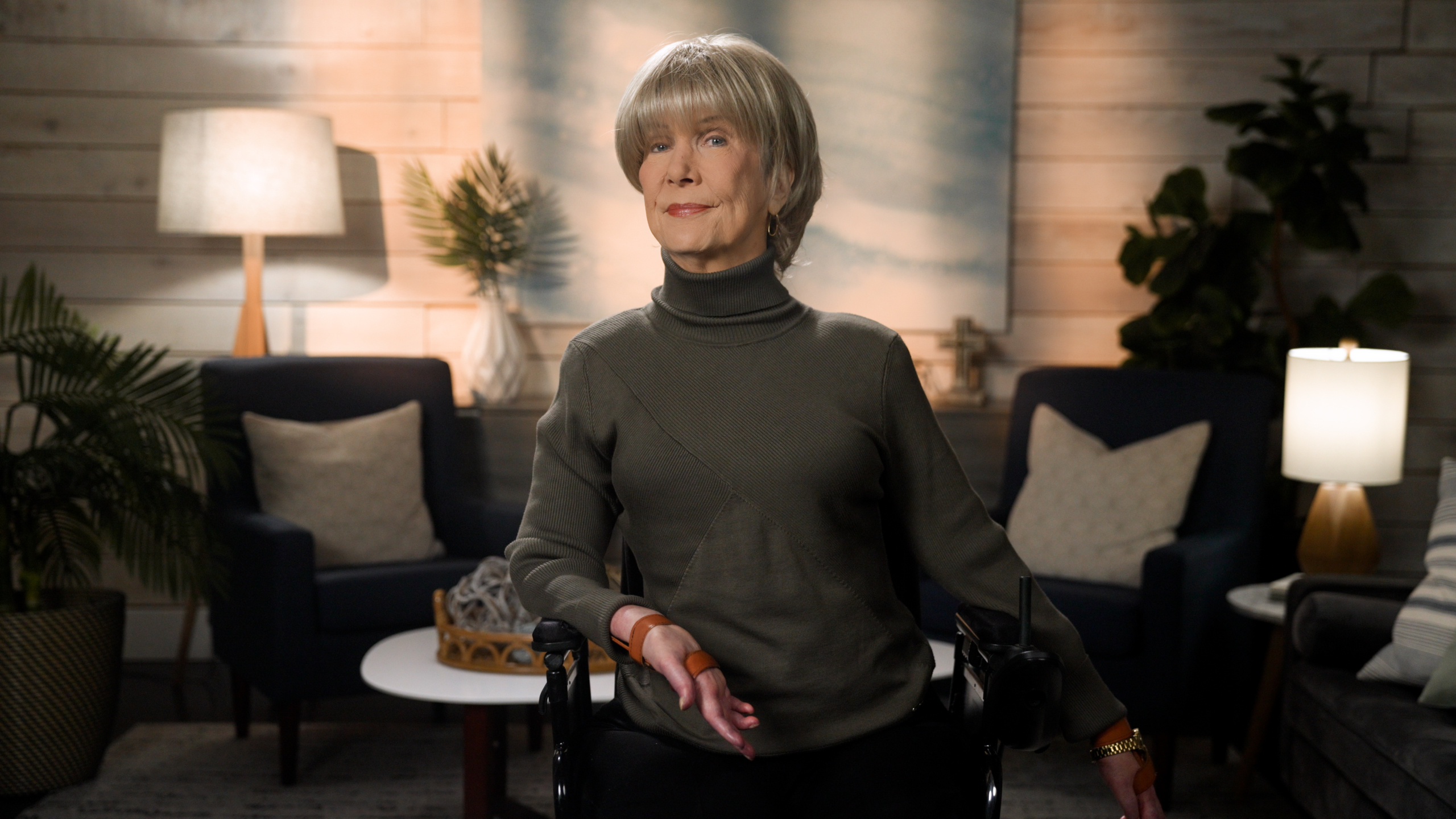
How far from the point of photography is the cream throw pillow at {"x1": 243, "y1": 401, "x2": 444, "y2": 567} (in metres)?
2.83

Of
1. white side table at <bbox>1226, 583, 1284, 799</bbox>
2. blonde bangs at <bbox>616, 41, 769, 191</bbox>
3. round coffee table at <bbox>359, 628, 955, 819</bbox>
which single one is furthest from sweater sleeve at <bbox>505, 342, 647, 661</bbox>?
white side table at <bbox>1226, 583, 1284, 799</bbox>

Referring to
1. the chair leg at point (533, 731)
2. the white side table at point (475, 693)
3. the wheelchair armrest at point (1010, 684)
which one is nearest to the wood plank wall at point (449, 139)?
the chair leg at point (533, 731)

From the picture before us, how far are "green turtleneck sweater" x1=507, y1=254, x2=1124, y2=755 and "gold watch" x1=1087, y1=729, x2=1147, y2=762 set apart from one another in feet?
0.07

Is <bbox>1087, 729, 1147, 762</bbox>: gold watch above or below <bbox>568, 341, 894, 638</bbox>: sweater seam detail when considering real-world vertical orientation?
below

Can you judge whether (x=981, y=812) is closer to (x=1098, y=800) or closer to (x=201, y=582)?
(x=1098, y=800)

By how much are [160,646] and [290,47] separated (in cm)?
186

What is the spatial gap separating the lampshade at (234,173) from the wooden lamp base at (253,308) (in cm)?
20

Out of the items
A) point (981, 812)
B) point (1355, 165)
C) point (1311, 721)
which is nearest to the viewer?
point (981, 812)

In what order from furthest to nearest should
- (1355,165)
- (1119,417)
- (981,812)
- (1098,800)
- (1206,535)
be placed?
(1355,165) < (1119,417) < (1206,535) < (1098,800) < (981,812)

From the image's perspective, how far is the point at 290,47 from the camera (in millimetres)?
3508

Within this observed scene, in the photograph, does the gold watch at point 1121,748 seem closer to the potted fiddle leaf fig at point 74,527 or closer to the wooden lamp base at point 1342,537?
the wooden lamp base at point 1342,537

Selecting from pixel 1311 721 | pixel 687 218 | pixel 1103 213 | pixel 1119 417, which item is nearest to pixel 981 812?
pixel 687 218

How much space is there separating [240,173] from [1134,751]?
8.84ft

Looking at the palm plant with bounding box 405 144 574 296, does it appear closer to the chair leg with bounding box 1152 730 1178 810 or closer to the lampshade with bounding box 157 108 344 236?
the lampshade with bounding box 157 108 344 236
